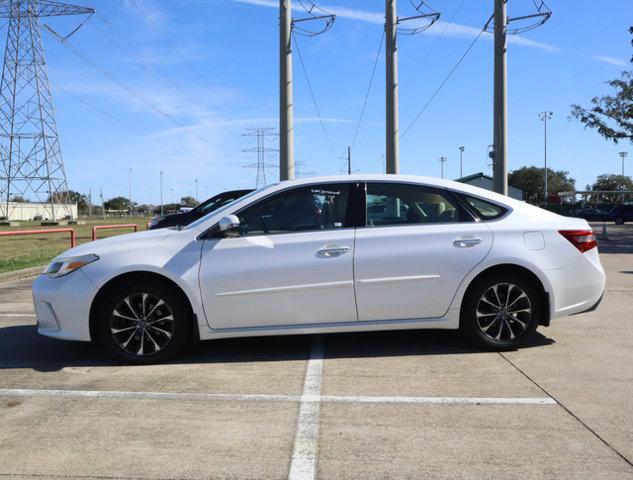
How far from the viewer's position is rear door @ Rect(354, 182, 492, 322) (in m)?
5.10

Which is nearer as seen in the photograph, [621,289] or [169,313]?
[169,313]

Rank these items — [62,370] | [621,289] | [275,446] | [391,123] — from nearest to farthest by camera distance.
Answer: [275,446], [62,370], [621,289], [391,123]

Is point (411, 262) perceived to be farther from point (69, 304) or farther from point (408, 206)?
point (69, 304)

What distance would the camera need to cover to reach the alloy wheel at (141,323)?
504 cm

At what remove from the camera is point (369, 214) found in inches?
209

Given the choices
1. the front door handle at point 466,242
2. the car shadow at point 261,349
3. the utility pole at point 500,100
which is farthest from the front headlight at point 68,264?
the utility pole at point 500,100

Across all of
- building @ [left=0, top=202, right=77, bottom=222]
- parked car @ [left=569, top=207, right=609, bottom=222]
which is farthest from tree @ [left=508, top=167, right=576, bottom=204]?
building @ [left=0, top=202, right=77, bottom=222]

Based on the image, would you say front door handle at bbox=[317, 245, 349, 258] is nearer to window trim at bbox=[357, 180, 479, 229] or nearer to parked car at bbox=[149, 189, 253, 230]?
window trim at bbox=[357, 180, 479, 229]

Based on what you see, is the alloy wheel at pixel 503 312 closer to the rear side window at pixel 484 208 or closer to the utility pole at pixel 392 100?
the rear side window at pixel 484 208

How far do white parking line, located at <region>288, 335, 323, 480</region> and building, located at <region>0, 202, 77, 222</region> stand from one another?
223 ft

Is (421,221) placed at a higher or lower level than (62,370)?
higher

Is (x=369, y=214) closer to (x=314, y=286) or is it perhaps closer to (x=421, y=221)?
(x=421, y=221)

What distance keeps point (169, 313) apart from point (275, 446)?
1.98 meters

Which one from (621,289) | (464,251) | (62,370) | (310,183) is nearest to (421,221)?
(464,251)
